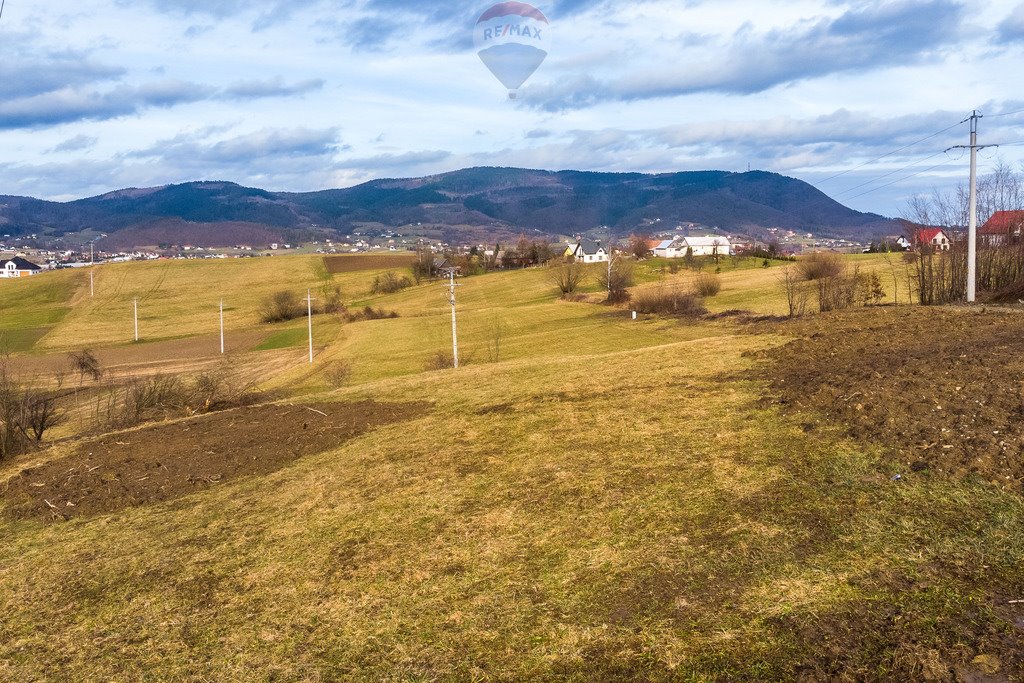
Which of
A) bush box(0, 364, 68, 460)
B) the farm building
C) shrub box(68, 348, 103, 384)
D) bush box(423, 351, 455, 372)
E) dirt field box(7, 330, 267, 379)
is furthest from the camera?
the farm building

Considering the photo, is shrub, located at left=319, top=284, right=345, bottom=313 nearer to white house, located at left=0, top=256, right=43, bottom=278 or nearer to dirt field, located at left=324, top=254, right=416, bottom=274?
dirt field, located at left=324, top=254, right=416, bottom=274

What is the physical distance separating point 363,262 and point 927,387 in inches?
5148

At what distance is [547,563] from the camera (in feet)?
26.3

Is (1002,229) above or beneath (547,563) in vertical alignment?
above

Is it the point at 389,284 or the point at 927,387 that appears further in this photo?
the point at 389,284

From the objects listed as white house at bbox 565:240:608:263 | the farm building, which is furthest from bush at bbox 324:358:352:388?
white house at bbox 565:240:608:263

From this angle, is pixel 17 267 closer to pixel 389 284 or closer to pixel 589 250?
pixel 389 284

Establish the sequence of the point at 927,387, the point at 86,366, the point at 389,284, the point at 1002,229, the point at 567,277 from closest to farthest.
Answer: the point at 927,387 → the point at 1002,229 → the point at 86,366 → the point at 567,277 → the point at 389,284

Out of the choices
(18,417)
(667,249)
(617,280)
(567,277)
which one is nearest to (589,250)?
(667,249)

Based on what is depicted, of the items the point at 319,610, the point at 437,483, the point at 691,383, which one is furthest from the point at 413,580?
the point at 691,383

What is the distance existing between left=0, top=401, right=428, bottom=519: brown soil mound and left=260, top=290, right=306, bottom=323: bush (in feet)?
253

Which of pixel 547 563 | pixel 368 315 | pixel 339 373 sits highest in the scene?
pixel 547 563

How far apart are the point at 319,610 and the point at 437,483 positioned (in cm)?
383

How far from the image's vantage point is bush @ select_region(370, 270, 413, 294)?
358ft
